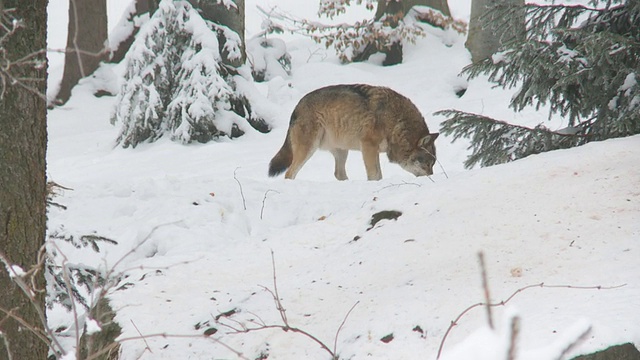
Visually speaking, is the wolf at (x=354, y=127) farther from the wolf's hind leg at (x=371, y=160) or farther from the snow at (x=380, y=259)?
the snow at (x=380, y=259)

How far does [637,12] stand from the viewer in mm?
5957

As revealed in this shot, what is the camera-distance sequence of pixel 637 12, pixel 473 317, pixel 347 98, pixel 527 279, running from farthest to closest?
1. pixel 347 98
2. pixel 637 12
3. pixel 527 279
4. pixel 473 317

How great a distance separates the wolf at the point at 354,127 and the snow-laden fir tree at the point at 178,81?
352cm

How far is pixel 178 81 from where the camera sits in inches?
513

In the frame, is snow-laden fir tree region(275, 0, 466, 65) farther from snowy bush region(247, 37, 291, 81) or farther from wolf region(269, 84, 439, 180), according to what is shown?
wolf region(269, 84, 439, 180)

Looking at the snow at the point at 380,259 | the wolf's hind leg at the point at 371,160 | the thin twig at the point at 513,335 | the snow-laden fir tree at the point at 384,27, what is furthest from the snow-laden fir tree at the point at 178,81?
the thin twig at the point at 513,335

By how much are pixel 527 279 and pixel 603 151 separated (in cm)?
194

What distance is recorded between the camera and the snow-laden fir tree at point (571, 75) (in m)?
5.70

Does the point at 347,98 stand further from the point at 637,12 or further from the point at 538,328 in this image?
the point at 538,328

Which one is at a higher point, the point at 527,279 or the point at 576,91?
the point at 576,91

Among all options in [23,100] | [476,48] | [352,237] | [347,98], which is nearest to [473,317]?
[352,237]

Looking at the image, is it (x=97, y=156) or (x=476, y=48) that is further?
(x=476, y=48)

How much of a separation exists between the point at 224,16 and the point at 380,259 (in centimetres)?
994

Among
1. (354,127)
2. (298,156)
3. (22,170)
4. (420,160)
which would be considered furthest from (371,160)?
(22,170)
